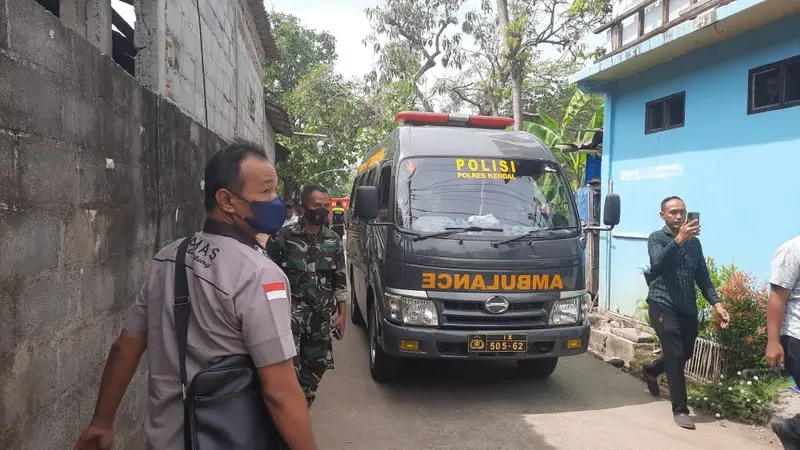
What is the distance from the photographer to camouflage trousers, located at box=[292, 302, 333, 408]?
12.1ft

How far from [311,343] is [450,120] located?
3419 mm

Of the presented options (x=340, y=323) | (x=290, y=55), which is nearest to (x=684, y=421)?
(x=340, y=323)

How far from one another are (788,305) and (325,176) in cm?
1754

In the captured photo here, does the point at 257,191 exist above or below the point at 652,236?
above

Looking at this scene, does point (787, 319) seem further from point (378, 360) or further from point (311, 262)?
point (378, 360)

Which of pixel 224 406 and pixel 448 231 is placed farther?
pixel 448 231

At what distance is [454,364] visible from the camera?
19.5 feet

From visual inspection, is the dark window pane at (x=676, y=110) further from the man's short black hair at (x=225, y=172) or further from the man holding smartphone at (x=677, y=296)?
the man's short black hair at (x=225, y=172)

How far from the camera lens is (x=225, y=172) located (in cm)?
165

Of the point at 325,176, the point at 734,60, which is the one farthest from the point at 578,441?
the point at 325,176

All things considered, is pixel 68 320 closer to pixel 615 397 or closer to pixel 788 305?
pixel 788 305

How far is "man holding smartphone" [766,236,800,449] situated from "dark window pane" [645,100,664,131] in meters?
5.01

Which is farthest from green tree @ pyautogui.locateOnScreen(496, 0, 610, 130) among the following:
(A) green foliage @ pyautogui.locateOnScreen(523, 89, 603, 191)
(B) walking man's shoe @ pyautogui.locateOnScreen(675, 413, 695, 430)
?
(B) walking man's shoe @ pyautogui.locateOnScreen(675, 413, 695, 430)

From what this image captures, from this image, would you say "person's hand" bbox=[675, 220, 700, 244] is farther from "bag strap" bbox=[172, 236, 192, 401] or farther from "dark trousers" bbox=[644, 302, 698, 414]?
"bag strap" bbox=[172, 236, 192, 401]
